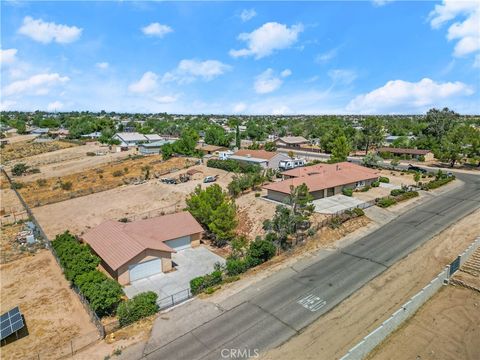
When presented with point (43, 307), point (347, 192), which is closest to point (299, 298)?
point (43, 307)

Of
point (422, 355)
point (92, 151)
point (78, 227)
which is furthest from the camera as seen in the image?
point (92, 151)

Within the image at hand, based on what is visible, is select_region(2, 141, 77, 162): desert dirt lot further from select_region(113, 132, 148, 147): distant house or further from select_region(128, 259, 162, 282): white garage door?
select_region(128, 259, 162, 282): white garage door

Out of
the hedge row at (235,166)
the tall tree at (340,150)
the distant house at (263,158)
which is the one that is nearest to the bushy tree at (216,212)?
the hedge row at (235,166)

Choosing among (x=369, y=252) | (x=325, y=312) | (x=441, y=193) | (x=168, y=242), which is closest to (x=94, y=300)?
(x=168, y=242)

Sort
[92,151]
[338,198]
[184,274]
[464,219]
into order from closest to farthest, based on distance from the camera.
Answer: [184,274] → [464,219] → [338,198] → [92,151]

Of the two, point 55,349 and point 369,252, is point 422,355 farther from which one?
point 55,349

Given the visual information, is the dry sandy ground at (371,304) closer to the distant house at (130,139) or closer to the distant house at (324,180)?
the distant house at (324,180)
